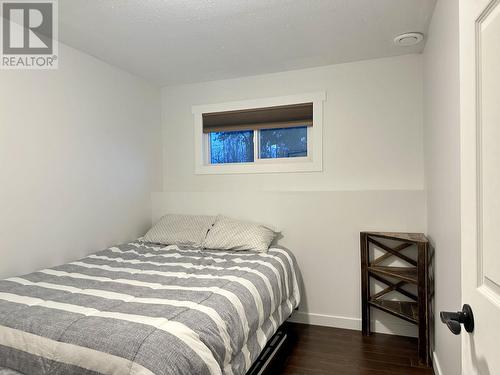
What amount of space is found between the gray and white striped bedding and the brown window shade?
4.78ft

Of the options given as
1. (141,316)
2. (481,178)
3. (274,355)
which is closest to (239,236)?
(274,355)

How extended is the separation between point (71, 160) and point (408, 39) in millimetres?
2788

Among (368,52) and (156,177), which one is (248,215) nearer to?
(156,177)

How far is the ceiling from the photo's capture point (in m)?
2.00

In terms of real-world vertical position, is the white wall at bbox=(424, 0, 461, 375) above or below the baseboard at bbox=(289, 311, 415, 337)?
above

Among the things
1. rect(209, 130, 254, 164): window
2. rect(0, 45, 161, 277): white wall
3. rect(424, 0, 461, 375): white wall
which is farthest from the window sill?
rect(424, 0, 461, 375): white wall

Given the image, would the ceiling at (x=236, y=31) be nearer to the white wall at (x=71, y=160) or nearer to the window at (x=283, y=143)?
the white wall at (x=71, y=160)

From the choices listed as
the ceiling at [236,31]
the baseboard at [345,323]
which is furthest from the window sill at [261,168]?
the baseboard at [345,323]

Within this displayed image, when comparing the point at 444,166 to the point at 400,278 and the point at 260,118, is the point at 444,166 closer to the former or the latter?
the point at 400,278

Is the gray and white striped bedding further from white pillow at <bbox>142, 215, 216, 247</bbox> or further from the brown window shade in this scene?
the brown window shade

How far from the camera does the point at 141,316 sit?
Result: 1337 millimetres

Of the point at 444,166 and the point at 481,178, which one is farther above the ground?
the point at 444,166

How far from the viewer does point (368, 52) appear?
106 inches

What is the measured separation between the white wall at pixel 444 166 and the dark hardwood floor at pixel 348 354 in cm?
30
